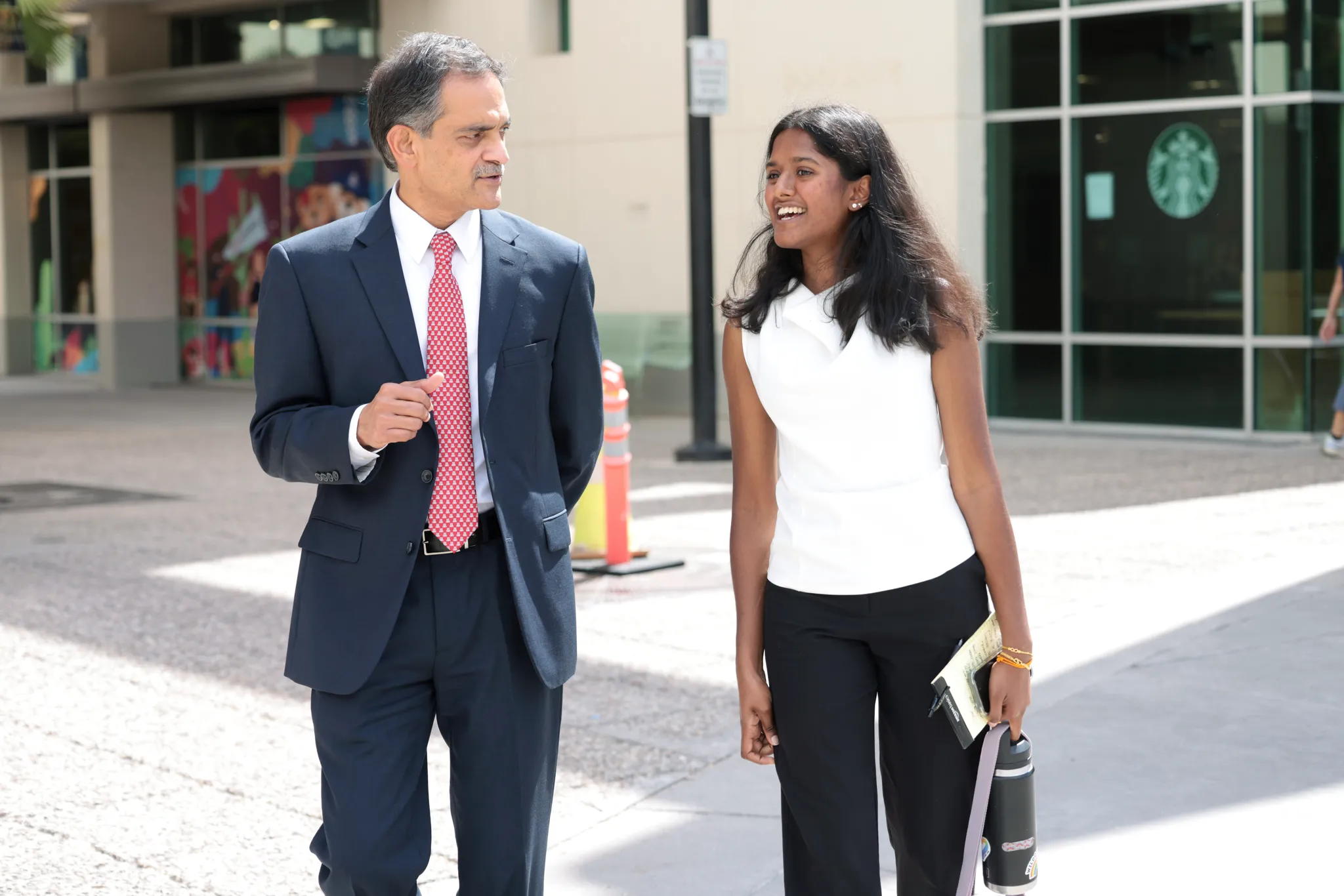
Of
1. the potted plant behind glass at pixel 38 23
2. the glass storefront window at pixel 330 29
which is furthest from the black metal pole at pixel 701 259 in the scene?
the glass storefront window at pixel 330 29

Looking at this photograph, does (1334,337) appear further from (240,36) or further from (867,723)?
(240,36)

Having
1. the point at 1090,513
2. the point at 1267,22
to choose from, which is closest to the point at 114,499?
the point at 1090,513

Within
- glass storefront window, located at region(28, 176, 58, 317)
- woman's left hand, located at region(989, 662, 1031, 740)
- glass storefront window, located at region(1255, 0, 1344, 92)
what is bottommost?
woman's left hand, located at region(989, 662, 1031, 740)

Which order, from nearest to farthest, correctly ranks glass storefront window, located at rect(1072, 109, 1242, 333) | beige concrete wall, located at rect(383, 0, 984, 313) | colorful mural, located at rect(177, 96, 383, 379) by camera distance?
glass storefront window, located at rect(1072, 109, 1242, 333) < beige concrete wall, located at rect(383, 0, 984, 313) < colorful mural, located at rect(177, 96, 383, 379)

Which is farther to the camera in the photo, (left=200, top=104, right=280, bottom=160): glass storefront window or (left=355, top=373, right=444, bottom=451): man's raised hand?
(left=200, top=104, right=280, bottom=160): glass storefront window

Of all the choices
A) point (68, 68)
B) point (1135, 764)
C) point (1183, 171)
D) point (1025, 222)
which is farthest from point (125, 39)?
point (1135, 764)

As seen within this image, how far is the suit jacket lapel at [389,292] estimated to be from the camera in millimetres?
3115

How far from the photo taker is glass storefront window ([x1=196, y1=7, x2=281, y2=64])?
22703mm

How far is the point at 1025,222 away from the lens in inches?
627

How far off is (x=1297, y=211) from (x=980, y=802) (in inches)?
482

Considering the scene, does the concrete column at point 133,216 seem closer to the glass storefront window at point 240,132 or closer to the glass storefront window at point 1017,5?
the glass storefront window at point 240,132

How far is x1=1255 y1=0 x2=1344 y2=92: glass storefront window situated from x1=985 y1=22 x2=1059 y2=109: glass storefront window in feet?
6.35

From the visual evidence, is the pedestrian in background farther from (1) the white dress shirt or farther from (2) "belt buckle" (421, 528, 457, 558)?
(2) "belt buckle" (421, 528, 457, 558)

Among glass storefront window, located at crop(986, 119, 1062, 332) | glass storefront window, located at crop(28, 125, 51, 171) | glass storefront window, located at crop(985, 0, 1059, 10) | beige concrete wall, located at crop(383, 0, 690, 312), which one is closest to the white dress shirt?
glass storefront window, located at crop(986, 119, 1062, 332)
